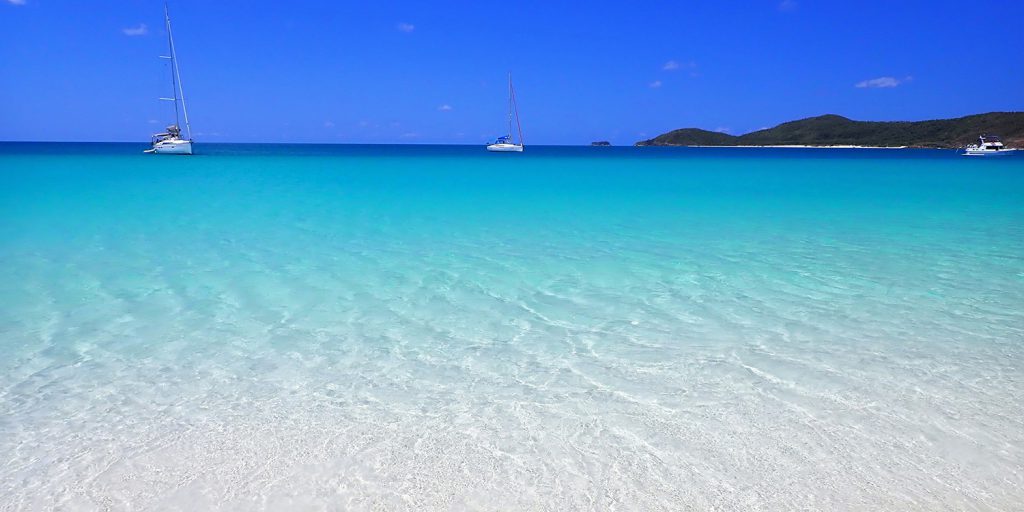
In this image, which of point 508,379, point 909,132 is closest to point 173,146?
point 508,379

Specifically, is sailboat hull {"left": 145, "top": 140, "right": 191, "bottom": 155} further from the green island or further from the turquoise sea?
the green island

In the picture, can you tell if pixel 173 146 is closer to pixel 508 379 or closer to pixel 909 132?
pixel 508 379

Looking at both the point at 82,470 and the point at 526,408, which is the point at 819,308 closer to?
the point at 526,408

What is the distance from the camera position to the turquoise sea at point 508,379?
3.24m

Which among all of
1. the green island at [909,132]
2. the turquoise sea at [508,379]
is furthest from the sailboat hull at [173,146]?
the green island at [909,132]

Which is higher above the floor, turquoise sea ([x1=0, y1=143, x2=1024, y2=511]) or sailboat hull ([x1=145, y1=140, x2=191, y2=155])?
sailboat hull ([x1=145, y1=140, x2=191, y2=155])

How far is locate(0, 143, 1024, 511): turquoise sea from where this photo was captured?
324 centimetres

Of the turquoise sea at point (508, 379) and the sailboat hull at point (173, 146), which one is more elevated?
the sailboat hull at point (173, 146)

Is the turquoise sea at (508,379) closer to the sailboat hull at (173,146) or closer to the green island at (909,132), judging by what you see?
the sailboat hull at (173,146)

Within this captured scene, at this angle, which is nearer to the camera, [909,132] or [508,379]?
[508,379]

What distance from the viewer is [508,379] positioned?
459 centimetres

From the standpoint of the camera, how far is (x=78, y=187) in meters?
24.3

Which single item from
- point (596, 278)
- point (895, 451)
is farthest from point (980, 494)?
point (596, 278)

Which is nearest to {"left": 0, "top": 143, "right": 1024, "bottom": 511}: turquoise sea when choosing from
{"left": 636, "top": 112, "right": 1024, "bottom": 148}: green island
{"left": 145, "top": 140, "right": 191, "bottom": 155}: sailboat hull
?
{"left": 145, "top": 140, "right": 191, "bottom": 155}: sailboat hull
